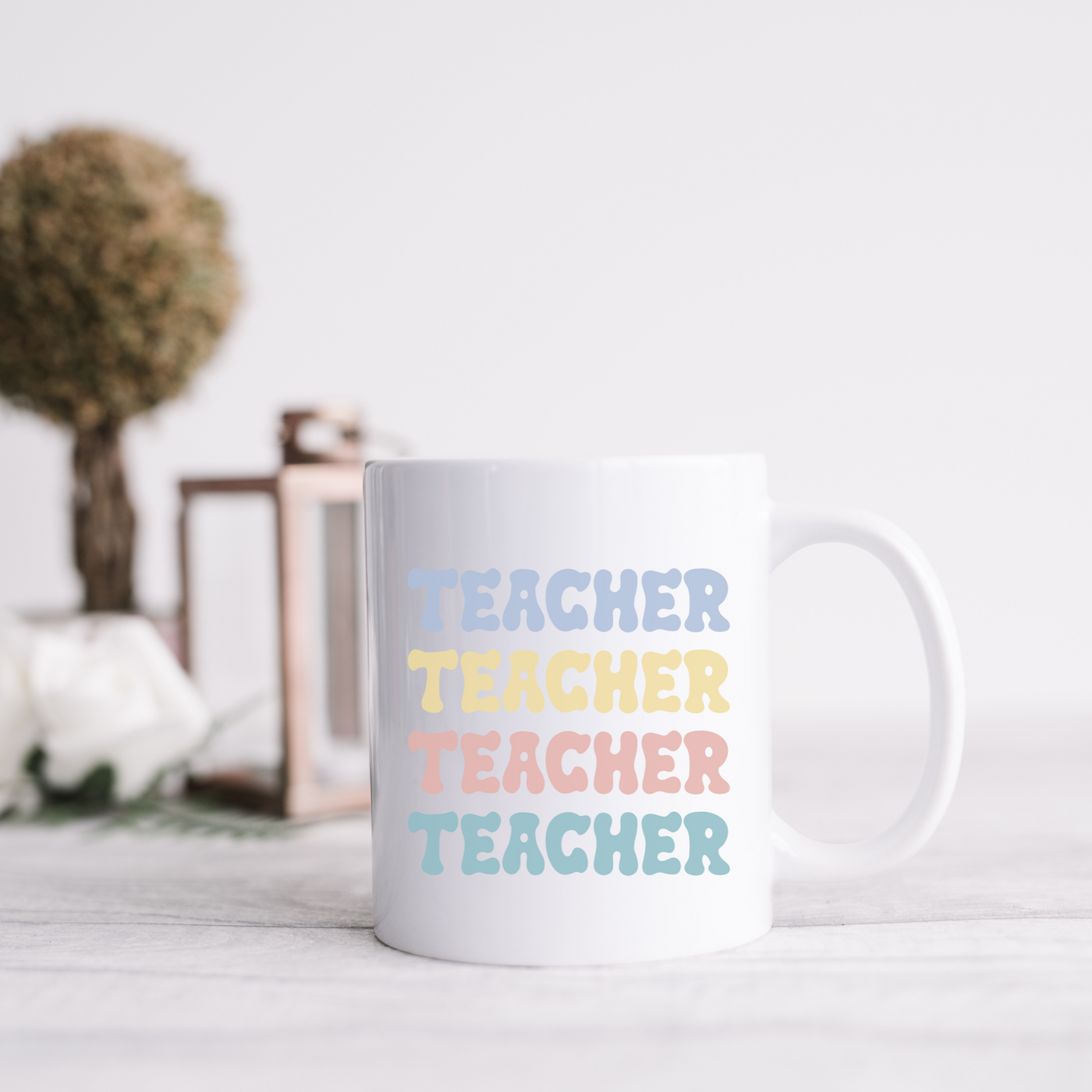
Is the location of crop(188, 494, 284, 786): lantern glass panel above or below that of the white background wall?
below

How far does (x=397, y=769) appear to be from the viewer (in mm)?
472

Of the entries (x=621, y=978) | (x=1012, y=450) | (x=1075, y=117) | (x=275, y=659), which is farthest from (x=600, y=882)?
(x=1075, y=117)

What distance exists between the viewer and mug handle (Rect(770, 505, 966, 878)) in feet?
1.51

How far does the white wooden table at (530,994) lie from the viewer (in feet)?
1.24

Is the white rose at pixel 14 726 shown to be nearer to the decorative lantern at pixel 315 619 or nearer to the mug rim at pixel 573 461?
the decorative lantern at pixel 315 619

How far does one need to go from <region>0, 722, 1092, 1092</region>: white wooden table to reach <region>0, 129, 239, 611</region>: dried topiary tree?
355 millimetres

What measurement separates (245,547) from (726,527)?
39cm

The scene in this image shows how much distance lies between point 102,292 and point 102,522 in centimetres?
16

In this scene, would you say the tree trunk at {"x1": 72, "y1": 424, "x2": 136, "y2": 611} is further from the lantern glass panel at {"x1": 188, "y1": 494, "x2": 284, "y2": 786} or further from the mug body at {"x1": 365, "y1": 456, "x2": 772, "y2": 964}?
the mug body at {"x1": 365, "y1": 456, "x2": 772, "y2": 964}

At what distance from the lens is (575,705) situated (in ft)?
1.46

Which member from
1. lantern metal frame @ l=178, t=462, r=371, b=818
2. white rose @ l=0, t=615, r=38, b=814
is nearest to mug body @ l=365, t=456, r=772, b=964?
lantern metal frame @ l=178, t=462, r=371, b=818

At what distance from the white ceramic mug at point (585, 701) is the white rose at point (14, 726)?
37cm

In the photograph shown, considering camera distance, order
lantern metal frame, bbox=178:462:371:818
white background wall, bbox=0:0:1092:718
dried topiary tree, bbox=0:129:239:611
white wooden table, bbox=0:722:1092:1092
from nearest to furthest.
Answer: white wooden table, bbox=0:722:1092:1092, lantern metal frame, bbox=178:462:371:818, dried topiary tree, bbox=0:129:239:611, white background wall, bbox=0:0:1092:718

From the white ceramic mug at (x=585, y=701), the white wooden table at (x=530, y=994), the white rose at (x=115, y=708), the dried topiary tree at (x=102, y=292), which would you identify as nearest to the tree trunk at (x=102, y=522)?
the dried topiary tree at (x=102, y=292)
